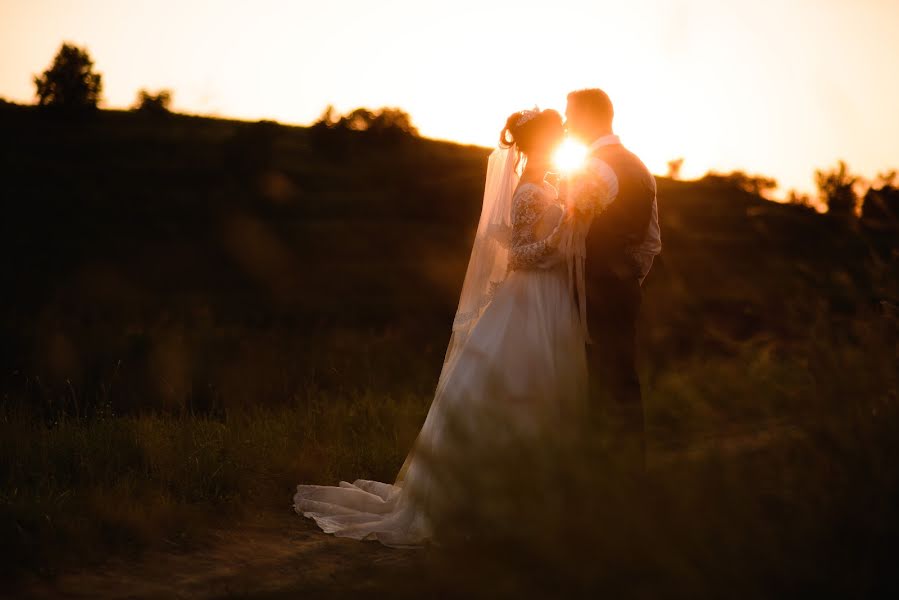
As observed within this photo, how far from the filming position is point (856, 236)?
4246 millimetres

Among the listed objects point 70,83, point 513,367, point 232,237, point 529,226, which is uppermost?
point 70,83

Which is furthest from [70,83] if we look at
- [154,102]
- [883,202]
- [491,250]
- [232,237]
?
[883,202]

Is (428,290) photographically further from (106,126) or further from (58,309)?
(106,126)

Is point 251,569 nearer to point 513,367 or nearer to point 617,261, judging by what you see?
point 513,367

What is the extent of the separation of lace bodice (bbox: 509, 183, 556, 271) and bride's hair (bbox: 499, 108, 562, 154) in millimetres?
360

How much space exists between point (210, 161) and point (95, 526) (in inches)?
1730

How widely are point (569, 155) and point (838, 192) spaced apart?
2.16 metres

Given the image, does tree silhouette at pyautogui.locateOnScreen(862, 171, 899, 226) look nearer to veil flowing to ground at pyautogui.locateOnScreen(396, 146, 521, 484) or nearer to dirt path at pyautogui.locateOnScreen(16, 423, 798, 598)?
dirt path at pyautogui.locateOnScreen(16, 423, 798, 598)

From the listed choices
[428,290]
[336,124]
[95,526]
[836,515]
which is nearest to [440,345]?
[95,526]

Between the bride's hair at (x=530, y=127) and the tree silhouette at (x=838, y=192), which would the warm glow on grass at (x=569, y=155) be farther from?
the tree silhouette at (x=838, y=192)

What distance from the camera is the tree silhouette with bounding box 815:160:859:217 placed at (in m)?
4.13

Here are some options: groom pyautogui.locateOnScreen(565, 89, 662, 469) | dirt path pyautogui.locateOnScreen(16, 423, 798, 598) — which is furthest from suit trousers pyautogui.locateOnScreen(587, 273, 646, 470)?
dirt path pyautogui.locateOnScreen(16, 423, 798, 598)

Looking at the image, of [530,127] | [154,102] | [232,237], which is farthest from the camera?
[154,102]

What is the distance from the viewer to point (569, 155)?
6031 millimetres
